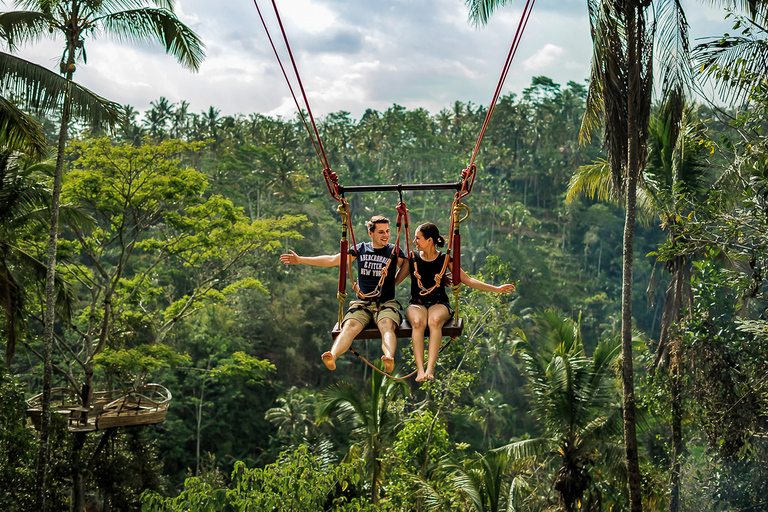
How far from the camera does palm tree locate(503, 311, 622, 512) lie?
11180mm

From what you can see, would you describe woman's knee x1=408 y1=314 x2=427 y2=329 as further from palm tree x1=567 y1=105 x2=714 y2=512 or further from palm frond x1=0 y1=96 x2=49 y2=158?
palm tree x1=567 y1=105 x2=714 y2=512

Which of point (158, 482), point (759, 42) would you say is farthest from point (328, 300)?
point (759, 42)

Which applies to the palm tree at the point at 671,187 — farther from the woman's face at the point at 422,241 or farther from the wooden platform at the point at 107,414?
the wooden platform at the point at 107,414

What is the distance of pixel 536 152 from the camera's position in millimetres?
46719

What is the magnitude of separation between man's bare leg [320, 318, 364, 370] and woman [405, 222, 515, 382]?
45 cm

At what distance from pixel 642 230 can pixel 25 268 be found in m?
40.5

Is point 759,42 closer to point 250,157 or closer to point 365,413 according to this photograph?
point 365,413

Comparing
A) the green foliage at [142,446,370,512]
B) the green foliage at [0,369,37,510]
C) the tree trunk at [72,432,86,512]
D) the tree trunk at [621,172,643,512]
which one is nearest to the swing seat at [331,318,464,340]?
the green foliage at [142,446,370,512]

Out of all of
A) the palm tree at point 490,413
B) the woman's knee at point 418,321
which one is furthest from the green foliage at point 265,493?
the palm tree at point 490,413

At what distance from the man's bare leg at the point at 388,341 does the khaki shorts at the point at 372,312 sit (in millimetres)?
46

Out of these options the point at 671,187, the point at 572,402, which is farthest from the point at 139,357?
the point at 671,187

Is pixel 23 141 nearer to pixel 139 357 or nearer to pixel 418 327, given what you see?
pixel 418 327

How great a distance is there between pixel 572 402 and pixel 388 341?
7132 millimetres

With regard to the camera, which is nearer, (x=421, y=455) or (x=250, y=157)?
(x=421, y=455)
